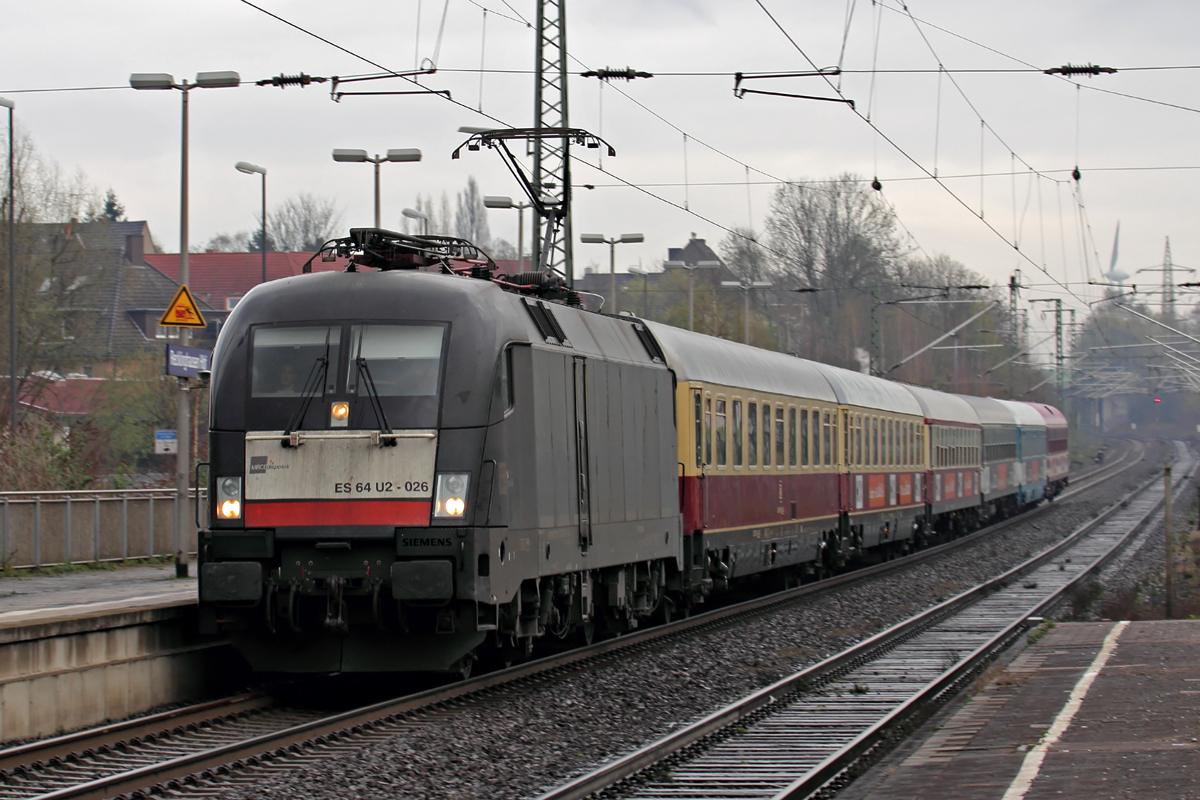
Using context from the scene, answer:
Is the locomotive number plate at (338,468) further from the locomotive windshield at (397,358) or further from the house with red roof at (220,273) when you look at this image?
the house with red roof at (220,273)

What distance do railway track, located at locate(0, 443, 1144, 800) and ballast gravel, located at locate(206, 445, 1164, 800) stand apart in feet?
0.59

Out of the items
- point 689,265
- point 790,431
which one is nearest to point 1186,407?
point 689,265

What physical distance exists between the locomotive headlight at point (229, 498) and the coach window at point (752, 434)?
991cm

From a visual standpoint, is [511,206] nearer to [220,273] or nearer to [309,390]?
[309,390]

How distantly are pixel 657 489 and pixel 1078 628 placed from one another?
224 inches

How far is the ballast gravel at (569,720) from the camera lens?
8.94 m

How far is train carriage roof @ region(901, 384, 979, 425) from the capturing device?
36125mm

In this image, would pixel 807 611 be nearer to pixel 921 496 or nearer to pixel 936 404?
pixel 921 496

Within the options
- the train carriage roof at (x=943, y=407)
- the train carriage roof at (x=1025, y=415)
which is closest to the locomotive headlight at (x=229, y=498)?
the train carriage roof at (x=943, y=407)

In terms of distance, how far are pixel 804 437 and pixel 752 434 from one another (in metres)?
3.24

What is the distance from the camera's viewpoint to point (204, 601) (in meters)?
11.6

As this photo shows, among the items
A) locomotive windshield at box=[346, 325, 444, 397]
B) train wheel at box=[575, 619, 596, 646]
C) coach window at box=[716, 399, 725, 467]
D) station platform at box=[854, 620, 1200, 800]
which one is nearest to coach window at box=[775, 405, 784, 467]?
coach window at box=[716, 399, 725, 467]

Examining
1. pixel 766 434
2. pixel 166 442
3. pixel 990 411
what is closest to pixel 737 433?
pixel 766 434

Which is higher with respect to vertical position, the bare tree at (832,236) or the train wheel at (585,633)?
the bare tree at (832,236)
